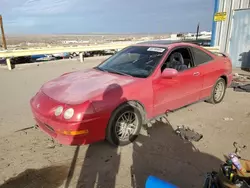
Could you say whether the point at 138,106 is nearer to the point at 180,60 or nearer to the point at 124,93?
the point at 124,93

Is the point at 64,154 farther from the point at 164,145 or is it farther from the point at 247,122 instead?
the point at 247,122

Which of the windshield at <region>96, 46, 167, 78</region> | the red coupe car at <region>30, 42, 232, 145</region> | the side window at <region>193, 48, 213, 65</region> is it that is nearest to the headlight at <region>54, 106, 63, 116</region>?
the red coupe car at <region>30, 42, 232, 145</region>

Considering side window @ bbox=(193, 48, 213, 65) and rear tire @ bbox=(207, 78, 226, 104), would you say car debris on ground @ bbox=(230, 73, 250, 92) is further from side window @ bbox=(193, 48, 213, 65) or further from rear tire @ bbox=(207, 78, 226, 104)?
side window @ bbox=(193, 48, 213, 65)

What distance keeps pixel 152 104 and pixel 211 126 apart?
4.81 feet

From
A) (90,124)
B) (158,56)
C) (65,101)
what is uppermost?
(158,56)

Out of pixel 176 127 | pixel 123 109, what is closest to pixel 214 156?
pixel 176 127

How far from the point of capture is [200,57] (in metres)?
4.63

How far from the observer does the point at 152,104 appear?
144 inches

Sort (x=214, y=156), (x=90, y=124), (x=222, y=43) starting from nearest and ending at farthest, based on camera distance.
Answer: (x=90, y=124) < (x=214, y=156) < (x=222, y=43)

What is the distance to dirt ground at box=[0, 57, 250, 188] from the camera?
2.67 m

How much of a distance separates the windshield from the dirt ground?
119 cm

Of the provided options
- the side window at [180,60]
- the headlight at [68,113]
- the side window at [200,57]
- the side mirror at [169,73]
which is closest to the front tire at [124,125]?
the headlight at [68,113]

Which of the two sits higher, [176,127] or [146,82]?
[146,82]

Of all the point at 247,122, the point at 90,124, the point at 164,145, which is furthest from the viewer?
the point at 247,122
